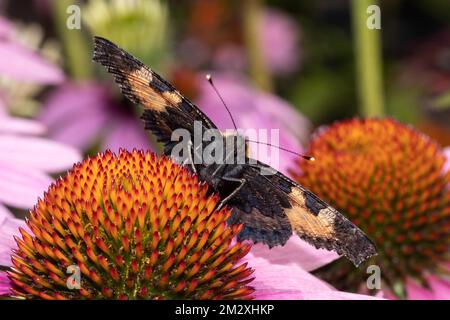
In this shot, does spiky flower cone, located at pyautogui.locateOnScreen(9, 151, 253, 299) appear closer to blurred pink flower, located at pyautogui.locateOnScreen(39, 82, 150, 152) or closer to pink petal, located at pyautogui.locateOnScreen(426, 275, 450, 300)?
pink petal, located at pyautogui.locateOnScreen(426, 275, 450, 300)

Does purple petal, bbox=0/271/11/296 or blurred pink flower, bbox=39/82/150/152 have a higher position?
blurred pink flower, bbox=39/82/150/152

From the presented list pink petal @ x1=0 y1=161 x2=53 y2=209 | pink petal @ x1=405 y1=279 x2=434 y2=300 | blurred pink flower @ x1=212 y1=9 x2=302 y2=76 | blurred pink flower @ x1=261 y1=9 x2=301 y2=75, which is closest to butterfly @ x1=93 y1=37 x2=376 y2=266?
pink petal @ x1=0 y1=161 x2=53 y2=209

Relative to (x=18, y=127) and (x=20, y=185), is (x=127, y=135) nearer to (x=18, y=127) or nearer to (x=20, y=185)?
(x=18, y=127)

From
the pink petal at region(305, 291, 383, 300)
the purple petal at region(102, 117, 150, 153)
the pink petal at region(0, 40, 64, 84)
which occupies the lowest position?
the pink petal at region(305, 291, 383, 300)

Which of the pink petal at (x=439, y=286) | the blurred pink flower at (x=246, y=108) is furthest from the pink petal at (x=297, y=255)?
the blurred pink flower at (x=246, y=108)

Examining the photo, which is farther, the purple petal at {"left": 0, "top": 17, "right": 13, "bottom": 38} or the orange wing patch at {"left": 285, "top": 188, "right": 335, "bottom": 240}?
the purple petal at {"left": 0, "top": 17, "right": 13, "bottom": 38}
